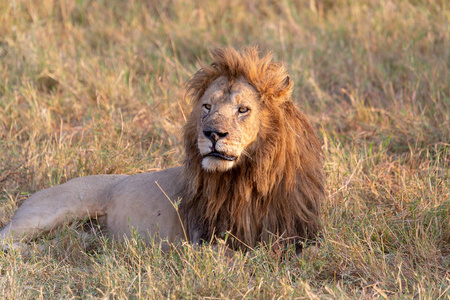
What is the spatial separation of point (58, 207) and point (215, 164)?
1.43 metres

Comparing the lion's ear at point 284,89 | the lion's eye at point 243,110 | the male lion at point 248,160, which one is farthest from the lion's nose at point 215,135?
the lion's ear at point 284,89

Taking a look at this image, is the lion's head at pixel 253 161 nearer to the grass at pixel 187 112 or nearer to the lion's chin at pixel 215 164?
the lion's chin at pixel 215 164

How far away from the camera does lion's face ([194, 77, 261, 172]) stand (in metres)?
3.27

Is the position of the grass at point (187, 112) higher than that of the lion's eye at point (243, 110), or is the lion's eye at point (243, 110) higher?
the lion's eye at point (243, 110)

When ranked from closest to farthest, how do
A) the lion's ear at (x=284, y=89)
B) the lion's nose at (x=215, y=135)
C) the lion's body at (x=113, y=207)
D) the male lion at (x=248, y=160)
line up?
the lion's nose at (x=215, y=135)
the male lion at (x=248, y=160)
the lion's ear at (x=284, y=89)
the lion's body at (x=113, y=207)

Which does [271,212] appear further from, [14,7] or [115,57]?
[14,7]

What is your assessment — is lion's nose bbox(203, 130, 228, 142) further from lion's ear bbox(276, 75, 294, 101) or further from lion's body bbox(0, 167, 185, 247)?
lion's body bbox(0, 167, 185, 247)

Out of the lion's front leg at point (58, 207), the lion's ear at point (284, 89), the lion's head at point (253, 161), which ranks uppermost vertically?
the lion's ear at point (284, 89)

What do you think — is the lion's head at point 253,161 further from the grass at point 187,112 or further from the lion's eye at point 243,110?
the grass at point 187,112

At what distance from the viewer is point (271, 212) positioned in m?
3.60

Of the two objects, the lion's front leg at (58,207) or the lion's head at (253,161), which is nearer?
the lion's head at (253,161)

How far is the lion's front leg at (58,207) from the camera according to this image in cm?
407

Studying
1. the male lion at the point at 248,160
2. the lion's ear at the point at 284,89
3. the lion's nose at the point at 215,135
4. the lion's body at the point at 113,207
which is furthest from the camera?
the lion's body at the point at 113,207

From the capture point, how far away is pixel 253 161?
346 centimetres
